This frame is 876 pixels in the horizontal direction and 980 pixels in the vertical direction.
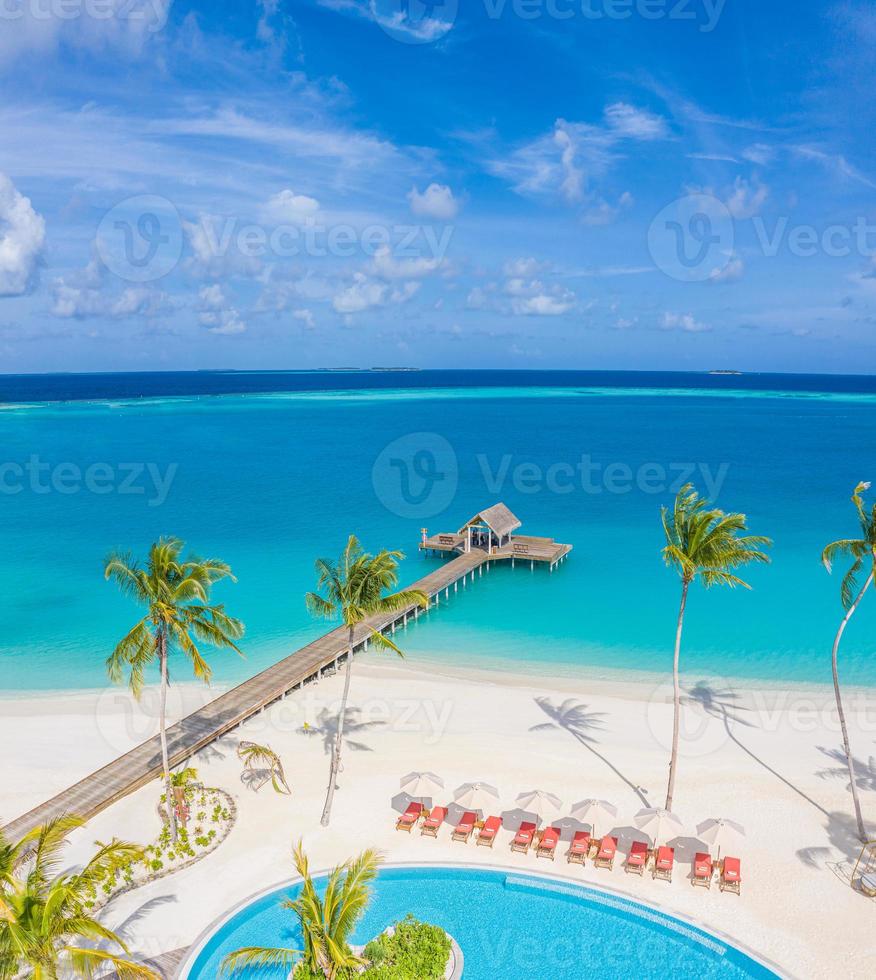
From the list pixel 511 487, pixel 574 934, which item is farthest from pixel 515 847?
pixel 511 487

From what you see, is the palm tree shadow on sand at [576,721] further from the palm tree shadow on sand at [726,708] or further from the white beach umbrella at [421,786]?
the white beach umbrella at [421,786]

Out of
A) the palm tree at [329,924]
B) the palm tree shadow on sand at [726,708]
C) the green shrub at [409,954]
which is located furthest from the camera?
the palm tree shadow on sand at [726,708]

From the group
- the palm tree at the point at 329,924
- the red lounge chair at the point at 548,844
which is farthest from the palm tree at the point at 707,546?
the palm tree at the point at 329,924

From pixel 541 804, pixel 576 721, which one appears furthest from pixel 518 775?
pixel 576 721

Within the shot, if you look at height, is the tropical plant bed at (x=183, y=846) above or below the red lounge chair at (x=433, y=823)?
below

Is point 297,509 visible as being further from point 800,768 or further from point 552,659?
point 800,768

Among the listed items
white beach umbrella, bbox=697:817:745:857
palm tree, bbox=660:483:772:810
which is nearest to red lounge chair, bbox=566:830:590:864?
white beach umbrella, bbox=697:817:745:857
